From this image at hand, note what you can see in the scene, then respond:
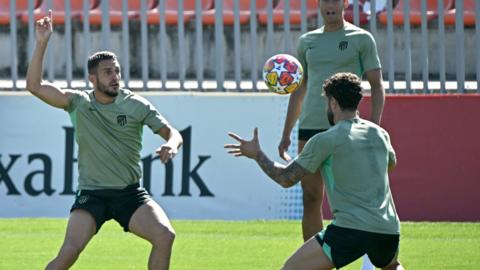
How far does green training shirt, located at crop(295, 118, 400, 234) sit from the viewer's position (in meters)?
7.40

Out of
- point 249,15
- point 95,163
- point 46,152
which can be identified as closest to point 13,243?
point 46,152

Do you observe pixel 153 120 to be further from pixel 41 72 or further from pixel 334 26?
pixel 334 26

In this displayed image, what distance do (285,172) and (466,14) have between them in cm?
702

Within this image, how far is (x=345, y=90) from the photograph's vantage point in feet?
24.6

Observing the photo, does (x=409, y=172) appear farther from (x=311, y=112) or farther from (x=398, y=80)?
(x=311, y=112)

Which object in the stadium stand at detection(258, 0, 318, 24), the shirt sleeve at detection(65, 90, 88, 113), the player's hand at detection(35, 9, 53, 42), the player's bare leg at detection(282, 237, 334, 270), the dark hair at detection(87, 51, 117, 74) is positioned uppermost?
the player's hand at detection(35, 9, 53, 42)

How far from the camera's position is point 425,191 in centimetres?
1343

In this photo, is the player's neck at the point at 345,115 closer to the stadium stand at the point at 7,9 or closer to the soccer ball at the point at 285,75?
the soccer ball at the point at 285,75

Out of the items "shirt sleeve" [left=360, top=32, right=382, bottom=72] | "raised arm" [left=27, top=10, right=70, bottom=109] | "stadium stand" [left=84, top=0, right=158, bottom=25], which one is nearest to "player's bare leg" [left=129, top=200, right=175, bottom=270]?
"raised arm" [left=27, top=10, right=70, bottom=109]

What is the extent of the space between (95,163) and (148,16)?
21.3ft

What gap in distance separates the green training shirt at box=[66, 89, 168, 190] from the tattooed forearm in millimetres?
1327

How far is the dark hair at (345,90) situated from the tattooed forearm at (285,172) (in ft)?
1.47

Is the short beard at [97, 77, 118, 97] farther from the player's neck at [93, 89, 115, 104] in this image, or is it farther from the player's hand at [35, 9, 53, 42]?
the player's hand at [35, 9, 53, 42]

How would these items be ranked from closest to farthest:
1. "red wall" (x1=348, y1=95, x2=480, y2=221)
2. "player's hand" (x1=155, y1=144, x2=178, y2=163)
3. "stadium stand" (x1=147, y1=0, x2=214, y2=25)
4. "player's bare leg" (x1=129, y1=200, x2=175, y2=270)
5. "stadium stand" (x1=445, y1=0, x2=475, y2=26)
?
"player's hand" (x1=155, y1=144, x2=178, y2=163)
"player's bare leg" (x1=129, y1=200, x2=175, y2=270)
"red wall" (x1=348, y1=95, x2=480, y2=221)
"stadium stand" (x1=445, y1=0, x2=475, y2=26)
"stadium stand" (x1=147, y1=0, x2=214, y2=25)
